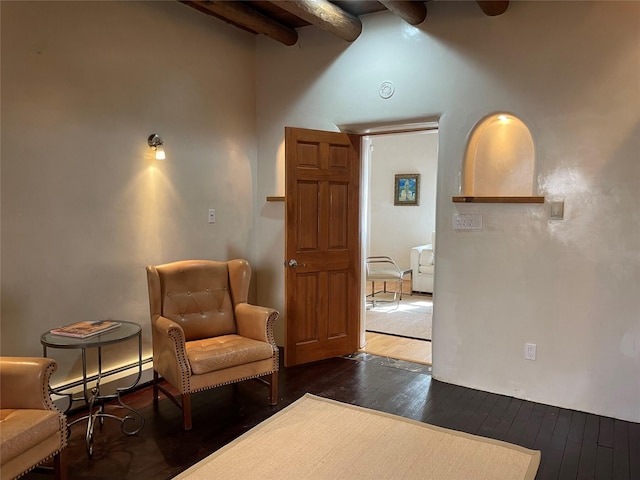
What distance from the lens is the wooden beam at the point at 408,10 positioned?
329 cm

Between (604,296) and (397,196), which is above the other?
(397,196)

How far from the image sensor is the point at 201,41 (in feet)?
12.9

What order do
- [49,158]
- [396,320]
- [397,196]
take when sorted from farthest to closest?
[397,196]
[396,320]
[49,158]

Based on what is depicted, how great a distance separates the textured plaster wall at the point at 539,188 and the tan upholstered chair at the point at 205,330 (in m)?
1.42

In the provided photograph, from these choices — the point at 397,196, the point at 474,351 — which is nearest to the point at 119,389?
the point at 474,351

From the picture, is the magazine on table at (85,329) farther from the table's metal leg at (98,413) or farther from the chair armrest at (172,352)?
the chair armrest at (172,352)

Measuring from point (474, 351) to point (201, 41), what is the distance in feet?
10.8

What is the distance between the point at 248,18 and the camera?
12.4 feet

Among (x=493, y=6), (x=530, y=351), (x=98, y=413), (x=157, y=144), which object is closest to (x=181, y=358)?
(x=98, y=413)

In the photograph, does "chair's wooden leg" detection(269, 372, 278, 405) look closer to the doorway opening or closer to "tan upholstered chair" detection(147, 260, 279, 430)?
"tan upholstered chair" detection(147, 260, 279, 430)

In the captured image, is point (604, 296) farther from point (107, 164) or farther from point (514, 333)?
point (107, 164)

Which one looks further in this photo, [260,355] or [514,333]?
[514,333]

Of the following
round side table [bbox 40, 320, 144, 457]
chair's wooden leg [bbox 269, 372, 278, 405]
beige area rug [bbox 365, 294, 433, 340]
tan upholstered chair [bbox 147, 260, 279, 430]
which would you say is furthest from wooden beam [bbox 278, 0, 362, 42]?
beige area rug [bbox 365, 294, 433, 340]

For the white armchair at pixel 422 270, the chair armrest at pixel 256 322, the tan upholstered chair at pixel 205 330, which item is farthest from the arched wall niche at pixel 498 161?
the white armchair at pixel 422 270
